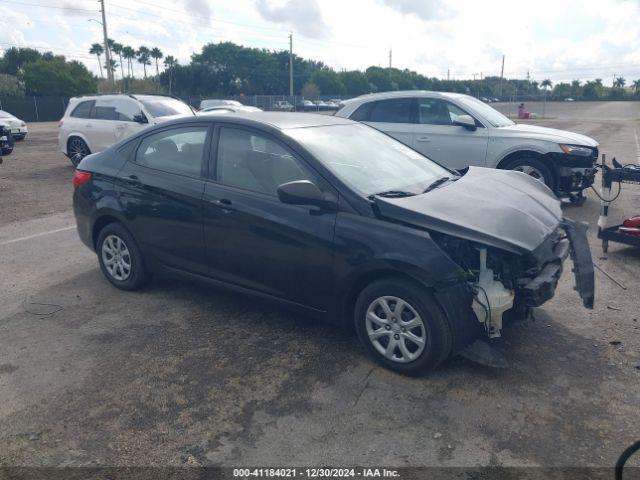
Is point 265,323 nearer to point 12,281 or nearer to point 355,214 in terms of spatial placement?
point 355,214

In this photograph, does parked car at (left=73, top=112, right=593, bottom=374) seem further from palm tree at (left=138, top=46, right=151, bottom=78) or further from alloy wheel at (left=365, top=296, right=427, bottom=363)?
palm tree at (left=138, top=46, right=151, bottom=78)

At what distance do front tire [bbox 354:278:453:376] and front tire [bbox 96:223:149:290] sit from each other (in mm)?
2392

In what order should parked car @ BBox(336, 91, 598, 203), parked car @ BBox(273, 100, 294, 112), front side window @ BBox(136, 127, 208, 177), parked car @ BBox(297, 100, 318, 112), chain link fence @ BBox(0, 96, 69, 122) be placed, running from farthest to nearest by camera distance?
parked car @ BBox(273, 100, 294, 112) → parked car @ BBox(297, 100, 318, 112) → chain link fence @ BBox(0, 96, 69, 122) → parked car @ BBox(336, 91, 598, 203) → front side window @ BBox(136, 127, 208, 177)

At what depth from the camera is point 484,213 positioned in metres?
3.87

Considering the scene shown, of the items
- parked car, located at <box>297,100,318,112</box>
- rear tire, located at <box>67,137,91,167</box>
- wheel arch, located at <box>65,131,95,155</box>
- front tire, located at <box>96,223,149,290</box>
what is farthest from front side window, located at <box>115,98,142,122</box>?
parked car, located at <box>297,100,318,112</box>

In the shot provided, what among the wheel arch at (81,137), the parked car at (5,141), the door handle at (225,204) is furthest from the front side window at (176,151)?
the parked car at (5,141)

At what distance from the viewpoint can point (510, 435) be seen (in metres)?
3.19

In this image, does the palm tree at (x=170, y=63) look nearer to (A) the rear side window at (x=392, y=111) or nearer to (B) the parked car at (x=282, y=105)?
(B) the parked car at (x=282, y=105)

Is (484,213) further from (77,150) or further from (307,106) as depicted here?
(307,106)

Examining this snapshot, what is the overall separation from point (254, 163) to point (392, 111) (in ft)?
19.3

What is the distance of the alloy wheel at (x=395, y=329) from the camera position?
3.69 m

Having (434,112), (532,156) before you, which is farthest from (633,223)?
(434,112)

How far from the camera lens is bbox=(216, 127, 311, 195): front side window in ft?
14.0

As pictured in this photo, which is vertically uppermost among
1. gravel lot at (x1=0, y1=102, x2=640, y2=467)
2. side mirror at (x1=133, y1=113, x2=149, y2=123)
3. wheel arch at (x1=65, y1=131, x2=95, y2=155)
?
side mirror at (x1=133, y1=113, x2=149, y2=123)
